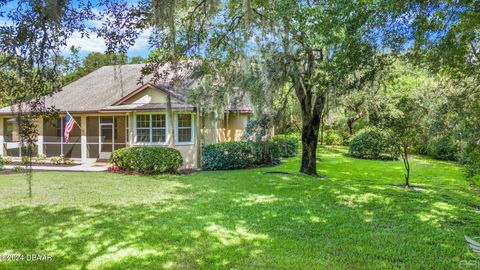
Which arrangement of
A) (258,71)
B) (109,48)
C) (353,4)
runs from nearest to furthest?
(109,48) → (353,4) → (258,71)

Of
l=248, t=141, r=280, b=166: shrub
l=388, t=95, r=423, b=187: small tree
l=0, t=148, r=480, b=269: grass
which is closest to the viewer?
l=0, t=148, r=480, b=269: grass

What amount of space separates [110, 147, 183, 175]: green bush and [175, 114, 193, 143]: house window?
1.39 meters

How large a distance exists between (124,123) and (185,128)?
15.7 feet

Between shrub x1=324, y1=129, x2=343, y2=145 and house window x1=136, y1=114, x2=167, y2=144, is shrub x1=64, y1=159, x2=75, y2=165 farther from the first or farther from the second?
shrub x1=324, y1=129, x2=343, y2=145

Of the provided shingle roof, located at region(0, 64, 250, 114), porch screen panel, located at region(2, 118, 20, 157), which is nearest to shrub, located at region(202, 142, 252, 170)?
shingle roof, located at region(0, 64, 250, 114)

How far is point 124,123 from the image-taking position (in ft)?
58.9

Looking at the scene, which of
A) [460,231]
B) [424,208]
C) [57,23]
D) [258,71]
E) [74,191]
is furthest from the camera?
[258,71]

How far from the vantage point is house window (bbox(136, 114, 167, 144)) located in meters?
14.9

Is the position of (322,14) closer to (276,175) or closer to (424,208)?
(424,208)

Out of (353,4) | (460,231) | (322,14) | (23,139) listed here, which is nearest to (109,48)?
(23,139)

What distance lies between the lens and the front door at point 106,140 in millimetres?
17141

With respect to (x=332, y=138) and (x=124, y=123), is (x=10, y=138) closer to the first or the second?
(x=124, y=123)

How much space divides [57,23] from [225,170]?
451 inches

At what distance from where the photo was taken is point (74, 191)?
9.52m
